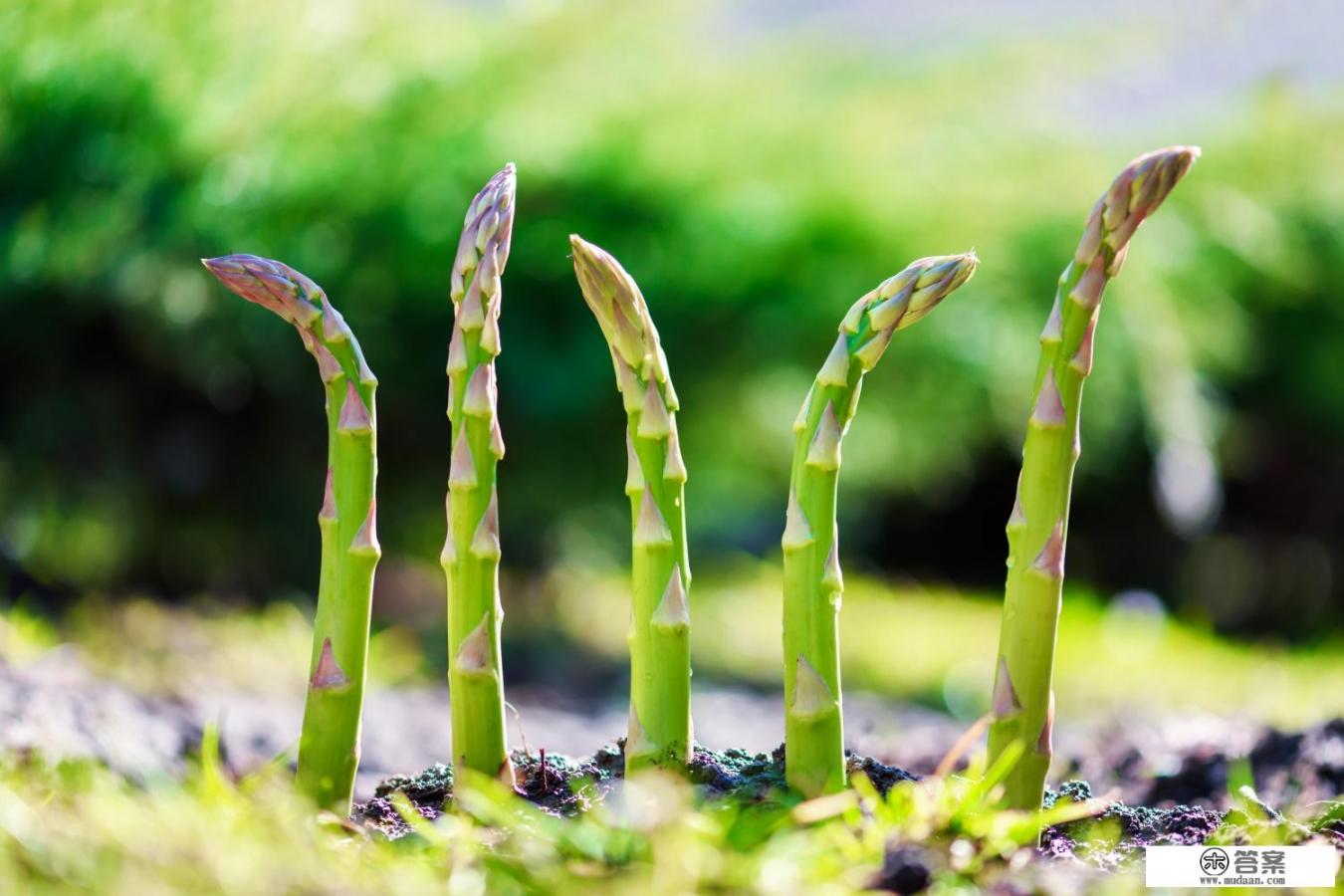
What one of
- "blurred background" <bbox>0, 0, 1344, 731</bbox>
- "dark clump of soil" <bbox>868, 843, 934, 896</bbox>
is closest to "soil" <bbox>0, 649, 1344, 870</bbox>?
"dark clump of soil" <bbox>868, 843, 934, 896</bbox>

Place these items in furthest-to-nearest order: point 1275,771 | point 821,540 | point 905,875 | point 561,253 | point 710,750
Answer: point 561,253 < point 1275,771 < point 710,750 < point 821,540 < point 905,875

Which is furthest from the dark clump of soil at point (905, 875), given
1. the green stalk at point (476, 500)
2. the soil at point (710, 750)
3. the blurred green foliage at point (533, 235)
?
the blurred green foliage at point (533, 235)

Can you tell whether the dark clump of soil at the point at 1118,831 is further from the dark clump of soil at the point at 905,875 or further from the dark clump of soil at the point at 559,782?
the dark clump of soil at the point at 559,782

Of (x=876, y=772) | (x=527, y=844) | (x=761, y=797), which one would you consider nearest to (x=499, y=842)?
(x=527, y=844)

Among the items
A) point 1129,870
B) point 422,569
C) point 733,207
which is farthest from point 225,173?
point 1129,870

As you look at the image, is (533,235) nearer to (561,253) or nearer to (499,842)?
(561,253)

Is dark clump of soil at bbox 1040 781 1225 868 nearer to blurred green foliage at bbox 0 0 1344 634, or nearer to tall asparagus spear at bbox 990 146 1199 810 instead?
tall asparagus spear at bbox 990 146 1199 810
